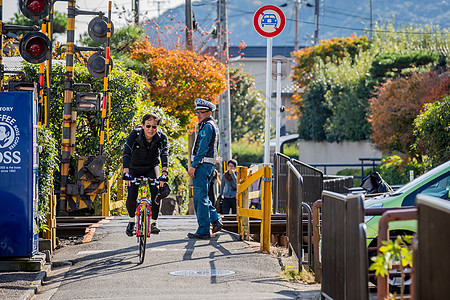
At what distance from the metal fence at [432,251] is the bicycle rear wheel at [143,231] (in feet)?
18.5

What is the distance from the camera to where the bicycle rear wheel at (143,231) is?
384 inches

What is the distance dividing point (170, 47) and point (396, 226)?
61.7 ft

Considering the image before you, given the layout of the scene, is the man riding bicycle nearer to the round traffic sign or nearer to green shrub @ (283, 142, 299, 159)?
the round traffic sign

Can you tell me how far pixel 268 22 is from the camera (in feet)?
44.7

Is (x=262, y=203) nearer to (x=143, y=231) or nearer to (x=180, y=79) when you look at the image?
(x=143, y=231)

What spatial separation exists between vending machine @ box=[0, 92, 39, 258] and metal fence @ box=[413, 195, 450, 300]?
578cm

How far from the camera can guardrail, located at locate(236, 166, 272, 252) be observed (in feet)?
35.8

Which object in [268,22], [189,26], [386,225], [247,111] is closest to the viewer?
[386,225]

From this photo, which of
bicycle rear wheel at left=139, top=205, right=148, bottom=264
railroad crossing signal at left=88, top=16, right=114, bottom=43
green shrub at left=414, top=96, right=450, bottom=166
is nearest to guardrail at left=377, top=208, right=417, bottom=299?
bicycle rear wheel at left=139, top=205, right=148, bottom=264

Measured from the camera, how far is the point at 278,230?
1341 centimetres

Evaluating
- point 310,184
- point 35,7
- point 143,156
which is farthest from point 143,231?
point 310,184

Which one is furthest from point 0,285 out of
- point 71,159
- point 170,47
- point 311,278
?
point 170,47

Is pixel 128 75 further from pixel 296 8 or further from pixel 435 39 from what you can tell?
pixel 296 8

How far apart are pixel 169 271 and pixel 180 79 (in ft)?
49.5
